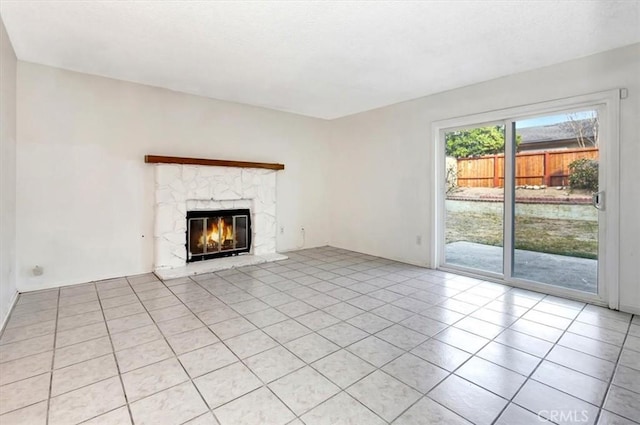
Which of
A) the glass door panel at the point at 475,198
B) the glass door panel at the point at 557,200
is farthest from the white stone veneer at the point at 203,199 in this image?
the glass door panel at the point at 557,200

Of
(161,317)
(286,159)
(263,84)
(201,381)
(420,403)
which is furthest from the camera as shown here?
(286,159)

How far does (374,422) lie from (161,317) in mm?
1985

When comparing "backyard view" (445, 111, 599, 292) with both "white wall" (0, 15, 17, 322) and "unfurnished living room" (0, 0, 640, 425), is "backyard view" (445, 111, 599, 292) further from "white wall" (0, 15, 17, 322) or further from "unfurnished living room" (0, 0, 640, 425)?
"white wall" (0, 15, 17, 322)

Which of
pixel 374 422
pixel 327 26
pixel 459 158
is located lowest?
pixel 374 422

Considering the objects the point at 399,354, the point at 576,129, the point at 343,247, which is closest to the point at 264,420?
the point at 399,354

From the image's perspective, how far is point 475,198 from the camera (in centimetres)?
392

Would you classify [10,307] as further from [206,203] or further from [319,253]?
[319,253]

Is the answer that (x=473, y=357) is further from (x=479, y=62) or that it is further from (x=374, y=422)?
(x=479, y=62)

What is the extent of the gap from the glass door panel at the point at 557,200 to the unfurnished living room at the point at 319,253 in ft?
0.07

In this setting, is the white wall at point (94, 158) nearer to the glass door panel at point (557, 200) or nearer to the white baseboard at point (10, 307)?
the white baseboard at point (10, 307)

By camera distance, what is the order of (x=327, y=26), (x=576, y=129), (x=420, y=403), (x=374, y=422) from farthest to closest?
(x=576, y=129) → (x=327, y=26) → (x=420, y=403) → (x=374, y=422)

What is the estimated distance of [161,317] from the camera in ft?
8.61

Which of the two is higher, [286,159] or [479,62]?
[479,62]

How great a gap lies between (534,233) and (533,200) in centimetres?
37
